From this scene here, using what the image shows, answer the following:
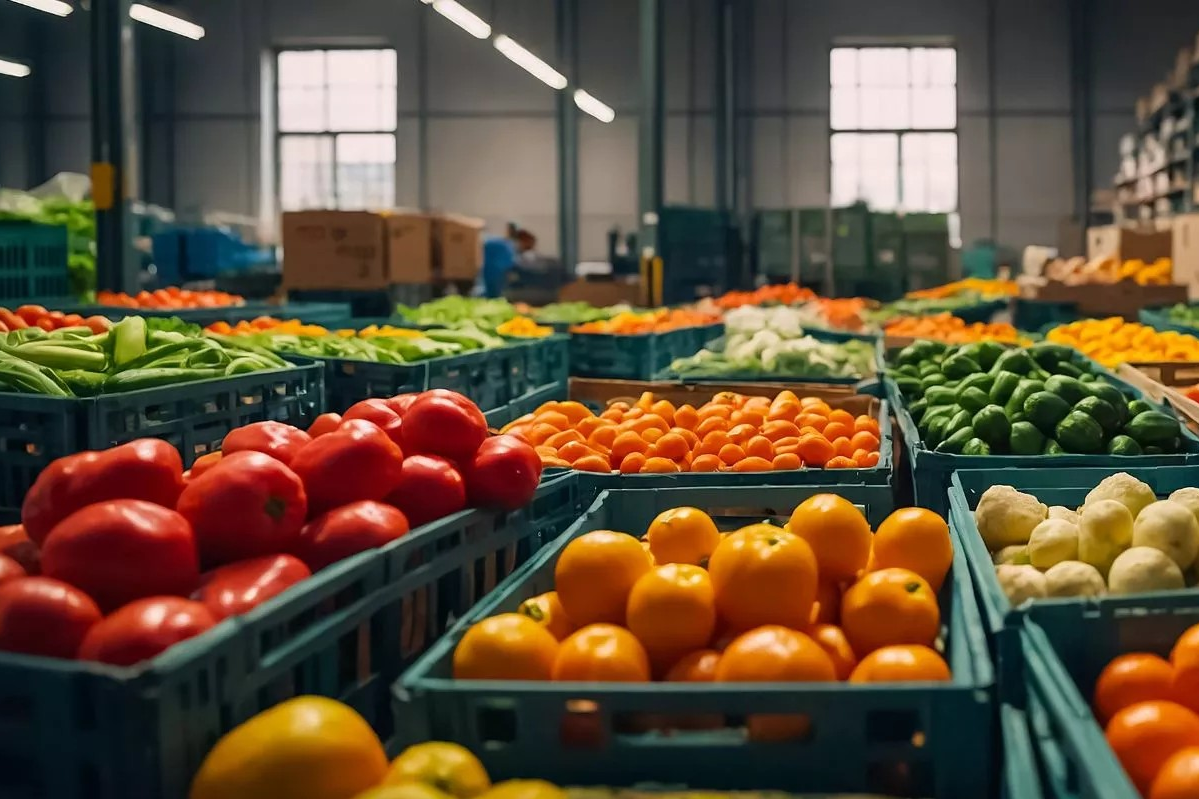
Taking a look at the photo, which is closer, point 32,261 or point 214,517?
point 214,517

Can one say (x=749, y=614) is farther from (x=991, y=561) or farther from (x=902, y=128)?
(x=902, y=128)

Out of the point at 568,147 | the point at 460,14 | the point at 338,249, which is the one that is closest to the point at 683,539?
the point at 338,249

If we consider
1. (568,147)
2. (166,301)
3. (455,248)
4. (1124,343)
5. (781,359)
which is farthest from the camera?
(568,147)

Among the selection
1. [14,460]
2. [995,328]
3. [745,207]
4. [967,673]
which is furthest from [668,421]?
[745,207]

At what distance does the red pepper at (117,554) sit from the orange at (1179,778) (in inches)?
46.5

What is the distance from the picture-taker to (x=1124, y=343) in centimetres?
595

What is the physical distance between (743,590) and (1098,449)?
1919 millimetres

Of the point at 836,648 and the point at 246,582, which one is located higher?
the point at 246,582

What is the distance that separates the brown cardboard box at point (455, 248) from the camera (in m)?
9.54

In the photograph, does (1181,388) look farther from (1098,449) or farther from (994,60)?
(994,60)

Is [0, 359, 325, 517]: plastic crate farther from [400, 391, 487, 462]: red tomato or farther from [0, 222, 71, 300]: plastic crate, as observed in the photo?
[0, 222, 71, 300]: plastic crate

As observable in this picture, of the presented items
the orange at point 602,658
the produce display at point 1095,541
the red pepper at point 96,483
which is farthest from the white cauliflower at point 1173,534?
the red pepper at point 96,483

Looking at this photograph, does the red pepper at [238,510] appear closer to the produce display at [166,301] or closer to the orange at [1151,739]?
the orange at [1151,739]

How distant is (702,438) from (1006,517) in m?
1.43
